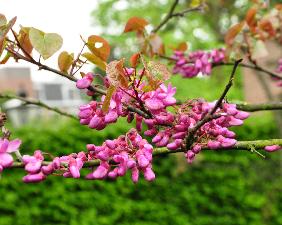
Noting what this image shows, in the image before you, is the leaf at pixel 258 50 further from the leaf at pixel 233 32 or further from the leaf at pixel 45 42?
the leaf at pixel 45 42

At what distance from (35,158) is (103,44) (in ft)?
1.22

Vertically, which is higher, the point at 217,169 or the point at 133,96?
the point at 133,96

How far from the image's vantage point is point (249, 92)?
16.2 metres

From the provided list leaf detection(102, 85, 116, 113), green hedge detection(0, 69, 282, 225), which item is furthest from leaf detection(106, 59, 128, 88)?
green hedge detection(0, 69, 282, 225)

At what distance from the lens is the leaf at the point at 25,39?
139 cm

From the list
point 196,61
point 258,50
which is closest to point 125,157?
point 196,61

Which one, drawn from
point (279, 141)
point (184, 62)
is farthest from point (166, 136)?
point (184, 62)

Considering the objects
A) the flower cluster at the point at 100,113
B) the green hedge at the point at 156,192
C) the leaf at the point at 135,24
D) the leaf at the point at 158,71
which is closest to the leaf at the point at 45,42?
Result: the flower cluster at the point at 100,113

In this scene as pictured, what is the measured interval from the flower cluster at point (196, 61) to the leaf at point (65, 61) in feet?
3.23

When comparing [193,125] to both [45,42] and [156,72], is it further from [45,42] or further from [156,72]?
[45,42]

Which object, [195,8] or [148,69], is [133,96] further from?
[195,8]

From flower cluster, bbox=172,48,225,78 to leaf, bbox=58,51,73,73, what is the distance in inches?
38.8

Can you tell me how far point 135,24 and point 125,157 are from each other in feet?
3.31

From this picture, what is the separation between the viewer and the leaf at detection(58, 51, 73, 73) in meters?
1.41
